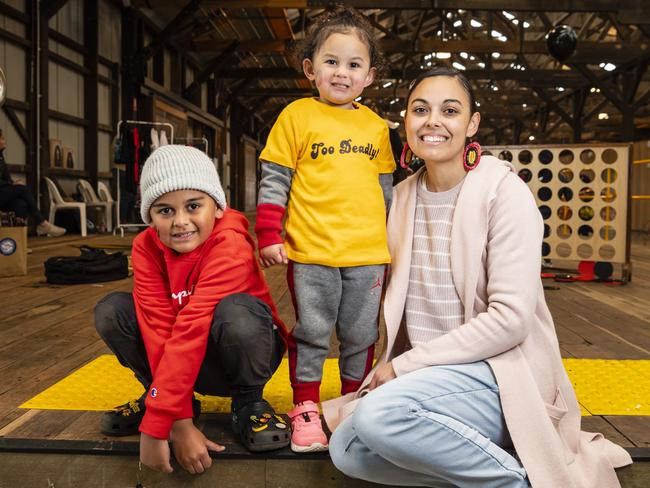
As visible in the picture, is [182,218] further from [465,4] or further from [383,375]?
[465,4]

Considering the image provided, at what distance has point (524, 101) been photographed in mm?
15914

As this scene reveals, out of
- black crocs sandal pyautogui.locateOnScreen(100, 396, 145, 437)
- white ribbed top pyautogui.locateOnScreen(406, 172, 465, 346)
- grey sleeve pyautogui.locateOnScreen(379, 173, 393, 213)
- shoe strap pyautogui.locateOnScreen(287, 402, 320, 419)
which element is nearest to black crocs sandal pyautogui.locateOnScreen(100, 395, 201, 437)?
black crocs sandal pyautogui.locateOnScreen(100, 396, 145, 437)

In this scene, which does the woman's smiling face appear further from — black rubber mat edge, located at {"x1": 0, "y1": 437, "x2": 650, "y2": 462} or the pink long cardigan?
black rubber mat edge, located at {"x1": 0, "y1": 437, "x2": 650, "y2": 462}

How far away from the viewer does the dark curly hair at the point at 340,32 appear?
1574 millimetres

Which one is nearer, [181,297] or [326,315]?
[181,297]

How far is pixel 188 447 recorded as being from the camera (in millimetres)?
1286

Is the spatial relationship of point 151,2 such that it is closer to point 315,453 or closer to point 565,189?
point 565,189

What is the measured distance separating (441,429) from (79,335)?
1.74m

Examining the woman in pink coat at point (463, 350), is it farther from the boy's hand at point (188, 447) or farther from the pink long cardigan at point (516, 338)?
the boy's hand at point (188, 447)

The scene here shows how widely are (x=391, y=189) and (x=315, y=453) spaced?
0.72 meters

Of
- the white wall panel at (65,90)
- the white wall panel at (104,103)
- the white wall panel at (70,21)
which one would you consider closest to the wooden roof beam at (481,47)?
the white wall panel at (104,103)

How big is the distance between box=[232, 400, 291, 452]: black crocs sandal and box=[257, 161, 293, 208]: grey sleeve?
1.63 feet

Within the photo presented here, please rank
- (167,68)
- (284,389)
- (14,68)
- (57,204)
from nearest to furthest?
1. (284,389)
2. (14,68)
3. (57,204)
4. (167,68)

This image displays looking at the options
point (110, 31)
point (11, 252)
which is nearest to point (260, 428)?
point (11, 252)
